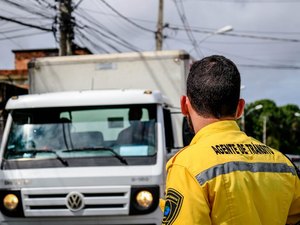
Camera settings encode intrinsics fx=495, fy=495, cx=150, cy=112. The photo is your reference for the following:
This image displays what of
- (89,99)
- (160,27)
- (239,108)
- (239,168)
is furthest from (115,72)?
(160,27)

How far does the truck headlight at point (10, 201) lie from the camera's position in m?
4.84

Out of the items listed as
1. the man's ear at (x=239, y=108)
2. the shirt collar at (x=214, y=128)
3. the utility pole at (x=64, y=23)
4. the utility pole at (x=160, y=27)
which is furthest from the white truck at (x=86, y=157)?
the utility pole at (x=160, y=27)

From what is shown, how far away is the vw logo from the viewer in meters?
4.66

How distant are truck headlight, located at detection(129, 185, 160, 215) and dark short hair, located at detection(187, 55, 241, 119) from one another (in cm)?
288

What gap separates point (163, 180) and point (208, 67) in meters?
2.96

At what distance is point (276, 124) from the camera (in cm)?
7188

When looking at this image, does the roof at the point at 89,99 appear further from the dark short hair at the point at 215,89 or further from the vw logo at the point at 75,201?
the dark short hair at the point at 215,89

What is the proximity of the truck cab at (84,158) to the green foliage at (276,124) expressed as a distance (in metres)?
64.4

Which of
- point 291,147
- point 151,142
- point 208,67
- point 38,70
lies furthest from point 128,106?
point 291,147

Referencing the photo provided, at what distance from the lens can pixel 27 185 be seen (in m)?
4.82

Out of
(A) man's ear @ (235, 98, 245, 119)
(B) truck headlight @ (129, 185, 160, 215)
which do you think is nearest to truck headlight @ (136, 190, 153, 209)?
(B) truck headlight @ (129, 185, 160, 215)

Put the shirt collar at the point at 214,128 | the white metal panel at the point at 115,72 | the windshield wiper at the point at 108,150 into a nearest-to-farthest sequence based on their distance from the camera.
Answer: the shirt collar at the point at 214,128
the windshield wiper at the point at 108,150
the white metal panel at the point at 115,72

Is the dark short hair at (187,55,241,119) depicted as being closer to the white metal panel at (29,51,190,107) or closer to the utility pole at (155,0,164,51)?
the white metal panel at (29,51,190,107)

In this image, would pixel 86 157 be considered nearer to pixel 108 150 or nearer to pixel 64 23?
pixel 108 150
